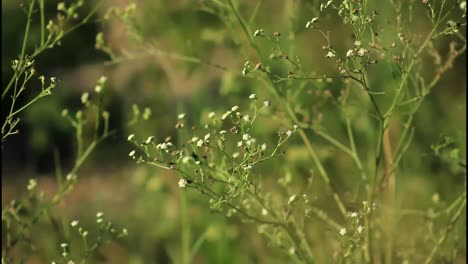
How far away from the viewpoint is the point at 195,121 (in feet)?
13.6

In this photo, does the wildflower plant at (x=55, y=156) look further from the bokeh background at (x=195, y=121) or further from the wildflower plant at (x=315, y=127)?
the wildflower plant at (x=315, y=127)

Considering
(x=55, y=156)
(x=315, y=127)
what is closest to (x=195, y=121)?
(x=55, y=156)

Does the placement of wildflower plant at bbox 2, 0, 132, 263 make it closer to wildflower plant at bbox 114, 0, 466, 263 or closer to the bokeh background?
the bokeh background

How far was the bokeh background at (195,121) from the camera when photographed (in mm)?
4012

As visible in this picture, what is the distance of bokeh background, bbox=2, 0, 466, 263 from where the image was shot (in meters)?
4.01

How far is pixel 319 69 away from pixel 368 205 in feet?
8.93

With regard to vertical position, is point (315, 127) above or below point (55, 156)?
above

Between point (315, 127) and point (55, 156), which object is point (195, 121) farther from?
point (315, 127)

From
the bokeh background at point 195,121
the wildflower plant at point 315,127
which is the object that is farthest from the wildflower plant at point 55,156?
the wildflower plant at point 315,127

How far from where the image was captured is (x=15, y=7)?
6.76 metres

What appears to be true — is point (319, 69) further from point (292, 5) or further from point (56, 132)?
point (56, 132)

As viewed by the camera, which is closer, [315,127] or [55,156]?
[315,127]

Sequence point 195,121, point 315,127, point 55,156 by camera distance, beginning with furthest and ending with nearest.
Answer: point 195,121 < point 55,156 < point 315,127

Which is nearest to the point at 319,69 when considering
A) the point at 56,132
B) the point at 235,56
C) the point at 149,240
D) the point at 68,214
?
the point at 235,56
